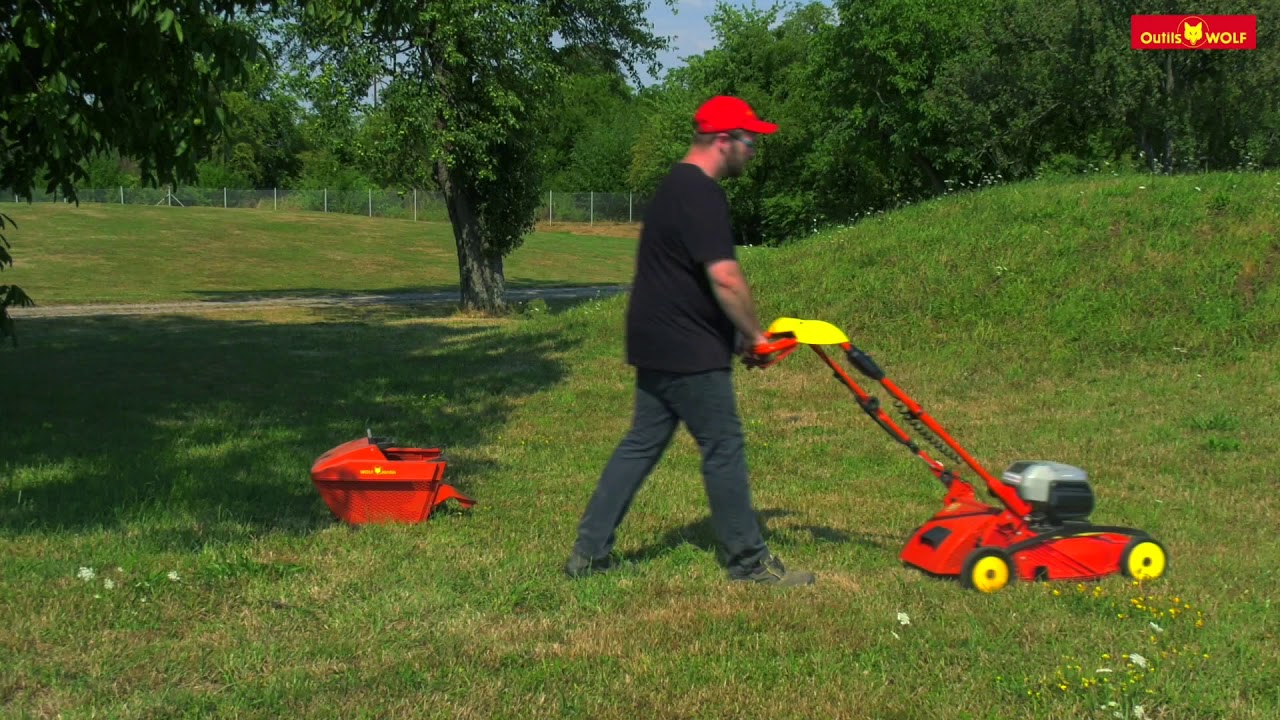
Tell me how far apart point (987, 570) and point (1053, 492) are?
0.49 metres

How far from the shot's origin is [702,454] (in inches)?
215

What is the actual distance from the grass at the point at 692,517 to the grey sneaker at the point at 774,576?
0.53 ft

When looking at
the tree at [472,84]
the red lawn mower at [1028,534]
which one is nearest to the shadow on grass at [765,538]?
the red lawn mower at [1028,534]

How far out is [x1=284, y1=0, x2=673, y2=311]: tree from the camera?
19.7 metres

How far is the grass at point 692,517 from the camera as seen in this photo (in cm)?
429

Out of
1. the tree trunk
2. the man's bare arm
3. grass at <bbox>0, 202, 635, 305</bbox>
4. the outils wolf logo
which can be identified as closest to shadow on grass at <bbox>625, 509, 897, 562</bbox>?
the man's bare arm

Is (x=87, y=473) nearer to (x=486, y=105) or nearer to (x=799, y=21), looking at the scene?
(x=486, y=105)

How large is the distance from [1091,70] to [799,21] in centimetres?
3804

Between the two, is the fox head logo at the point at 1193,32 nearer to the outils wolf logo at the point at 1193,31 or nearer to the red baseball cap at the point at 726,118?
the outils wolf logo at the point at 1193,31

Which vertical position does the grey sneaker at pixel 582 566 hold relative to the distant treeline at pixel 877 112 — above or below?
below

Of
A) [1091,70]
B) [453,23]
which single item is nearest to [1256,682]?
[453,23]

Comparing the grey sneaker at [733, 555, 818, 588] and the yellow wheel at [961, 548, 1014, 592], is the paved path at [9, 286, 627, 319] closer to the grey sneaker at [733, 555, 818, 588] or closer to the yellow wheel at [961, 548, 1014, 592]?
the grey sneaker at [733, 555, 818, 588]

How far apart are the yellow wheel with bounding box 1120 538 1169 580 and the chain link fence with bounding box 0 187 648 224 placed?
65255 millimetres

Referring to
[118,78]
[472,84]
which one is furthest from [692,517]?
[472,84]
